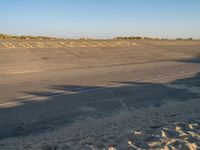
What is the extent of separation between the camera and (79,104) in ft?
44.2

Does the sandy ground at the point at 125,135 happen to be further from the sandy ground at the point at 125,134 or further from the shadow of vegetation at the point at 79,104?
the shadow of vegetation at the point at 79,104

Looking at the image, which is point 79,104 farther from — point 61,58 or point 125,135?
point 61,58

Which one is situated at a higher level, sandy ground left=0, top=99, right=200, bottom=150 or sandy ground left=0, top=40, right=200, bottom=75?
sandy ground left=0, top=99, right=200, bottom=150

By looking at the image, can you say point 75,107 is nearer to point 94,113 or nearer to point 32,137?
point 94,113

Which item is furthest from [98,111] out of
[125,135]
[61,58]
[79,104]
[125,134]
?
[61,58]

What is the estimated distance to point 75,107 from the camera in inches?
509

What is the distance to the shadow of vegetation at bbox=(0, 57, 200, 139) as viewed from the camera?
10.6m

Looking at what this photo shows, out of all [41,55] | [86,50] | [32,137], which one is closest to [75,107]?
[32,137]

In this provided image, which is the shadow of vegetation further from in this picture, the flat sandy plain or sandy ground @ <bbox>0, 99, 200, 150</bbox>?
sandy ground @ <bbox>0, 99, 200, 150</bbox>

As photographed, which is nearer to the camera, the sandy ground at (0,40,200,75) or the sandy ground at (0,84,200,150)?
the sandy ground at (0,84,200,150)

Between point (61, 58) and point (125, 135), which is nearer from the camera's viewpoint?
point (125, 135)

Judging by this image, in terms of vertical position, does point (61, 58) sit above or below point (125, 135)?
below

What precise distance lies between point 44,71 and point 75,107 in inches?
523

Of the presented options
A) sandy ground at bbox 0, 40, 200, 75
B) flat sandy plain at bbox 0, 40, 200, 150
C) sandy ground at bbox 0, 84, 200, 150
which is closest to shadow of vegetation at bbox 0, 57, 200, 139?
flat sandy plain at bbox 0, 40, 200, 150
